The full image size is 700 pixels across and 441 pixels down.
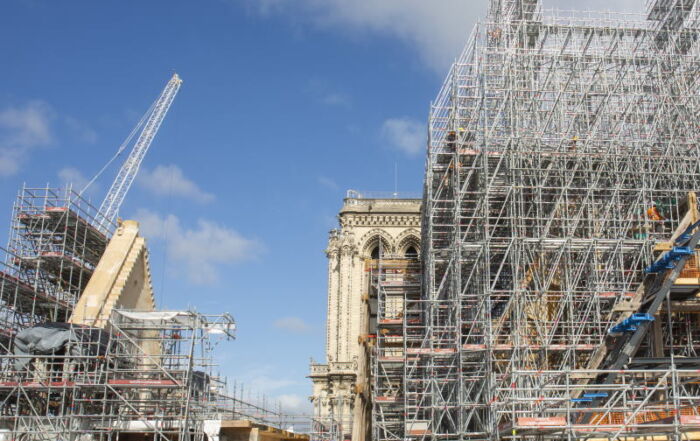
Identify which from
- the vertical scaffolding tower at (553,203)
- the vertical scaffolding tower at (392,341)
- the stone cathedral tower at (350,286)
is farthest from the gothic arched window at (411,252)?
the vertical scaffolding tower at (553,203)

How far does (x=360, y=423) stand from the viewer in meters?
41.6

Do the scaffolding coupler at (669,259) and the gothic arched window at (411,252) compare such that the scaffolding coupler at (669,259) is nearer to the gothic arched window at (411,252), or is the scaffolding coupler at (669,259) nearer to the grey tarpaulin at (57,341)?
the grey tarpaulin at (57,341)

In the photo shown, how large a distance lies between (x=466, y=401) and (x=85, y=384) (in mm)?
14277

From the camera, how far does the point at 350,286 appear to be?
182 feet

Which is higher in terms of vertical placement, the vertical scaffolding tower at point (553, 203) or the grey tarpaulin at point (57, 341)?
the vertical scaffolding tower at point (553, 203)

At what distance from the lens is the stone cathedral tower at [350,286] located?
170 ft

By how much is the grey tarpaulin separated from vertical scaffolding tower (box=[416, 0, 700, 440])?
12.2 m

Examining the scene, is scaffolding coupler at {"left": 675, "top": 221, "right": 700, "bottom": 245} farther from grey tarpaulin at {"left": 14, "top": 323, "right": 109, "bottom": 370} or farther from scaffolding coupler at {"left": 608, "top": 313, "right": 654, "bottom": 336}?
grey tarpaulin at {"left": 14, "top": 323, "right": 109, "bottom": 370}

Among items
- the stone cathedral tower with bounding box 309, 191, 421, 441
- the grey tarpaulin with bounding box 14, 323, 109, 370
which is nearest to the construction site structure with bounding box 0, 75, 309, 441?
the grey tarpaulin with bounding box 14, 323, 109, 370

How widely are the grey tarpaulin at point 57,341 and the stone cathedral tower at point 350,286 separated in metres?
16.4

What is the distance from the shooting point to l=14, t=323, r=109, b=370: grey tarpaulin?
110ft

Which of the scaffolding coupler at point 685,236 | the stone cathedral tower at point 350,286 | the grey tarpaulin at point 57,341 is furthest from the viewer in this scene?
the stone cathedral tower at point 350,286

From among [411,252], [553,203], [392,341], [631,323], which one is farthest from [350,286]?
[631,323]

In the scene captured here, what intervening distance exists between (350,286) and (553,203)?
21.8 m
